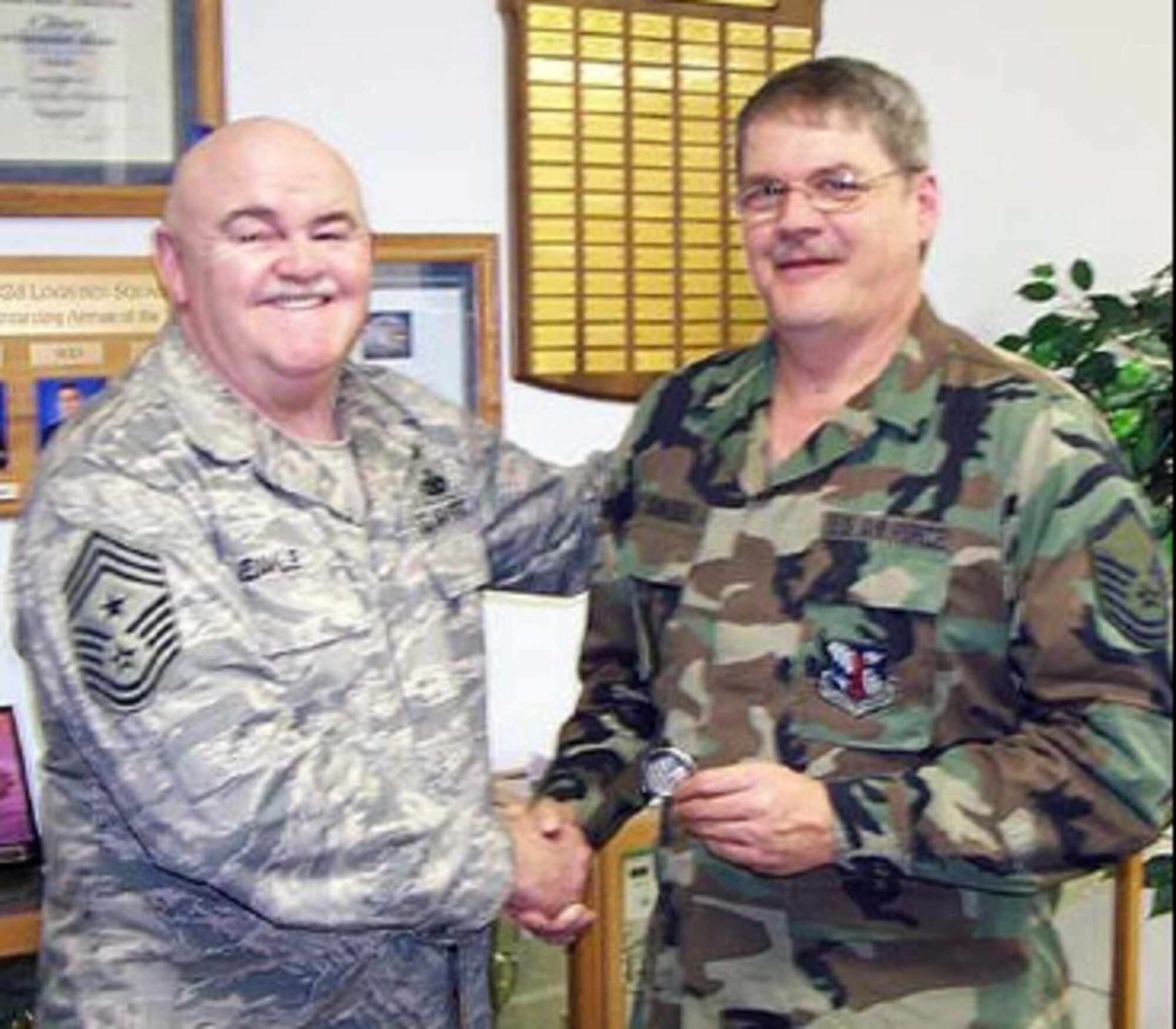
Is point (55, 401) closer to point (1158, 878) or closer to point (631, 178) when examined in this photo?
point (631, 178)

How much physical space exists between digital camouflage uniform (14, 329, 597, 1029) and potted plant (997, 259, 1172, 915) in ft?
3.48

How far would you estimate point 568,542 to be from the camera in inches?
78.7

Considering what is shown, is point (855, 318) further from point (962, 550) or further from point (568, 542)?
point (568, 542)

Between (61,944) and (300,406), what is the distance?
56 cm

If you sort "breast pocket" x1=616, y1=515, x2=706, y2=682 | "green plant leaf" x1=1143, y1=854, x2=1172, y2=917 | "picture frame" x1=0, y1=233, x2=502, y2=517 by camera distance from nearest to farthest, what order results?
"breast pocket" x1=616, y1=515, x2=706, y2=682
"picture frame" x1=0, y1=233, x2=502, y2=517
"green plant leaf" x1=1143, y1=854, x2=1172, y2=917

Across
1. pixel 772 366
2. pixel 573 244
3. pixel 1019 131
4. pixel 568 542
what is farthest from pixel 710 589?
pixel 1019 131

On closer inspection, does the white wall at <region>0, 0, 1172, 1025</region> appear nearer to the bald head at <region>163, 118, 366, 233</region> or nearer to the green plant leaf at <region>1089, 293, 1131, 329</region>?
the green plant leaf at <region>1089, 293, 1131, 329</region>

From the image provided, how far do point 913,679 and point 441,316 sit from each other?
1.19 m

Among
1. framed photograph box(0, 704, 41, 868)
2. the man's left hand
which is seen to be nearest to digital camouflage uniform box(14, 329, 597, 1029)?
the man's left hand

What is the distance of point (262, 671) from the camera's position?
5.27 feet

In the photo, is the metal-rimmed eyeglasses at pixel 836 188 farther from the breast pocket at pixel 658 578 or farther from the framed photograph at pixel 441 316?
the framed photograph at pixel 441 316

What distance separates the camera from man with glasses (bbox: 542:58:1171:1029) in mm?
1448

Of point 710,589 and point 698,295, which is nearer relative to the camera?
point 710,589

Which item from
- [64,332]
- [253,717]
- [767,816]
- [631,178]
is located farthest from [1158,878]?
[64,332]
